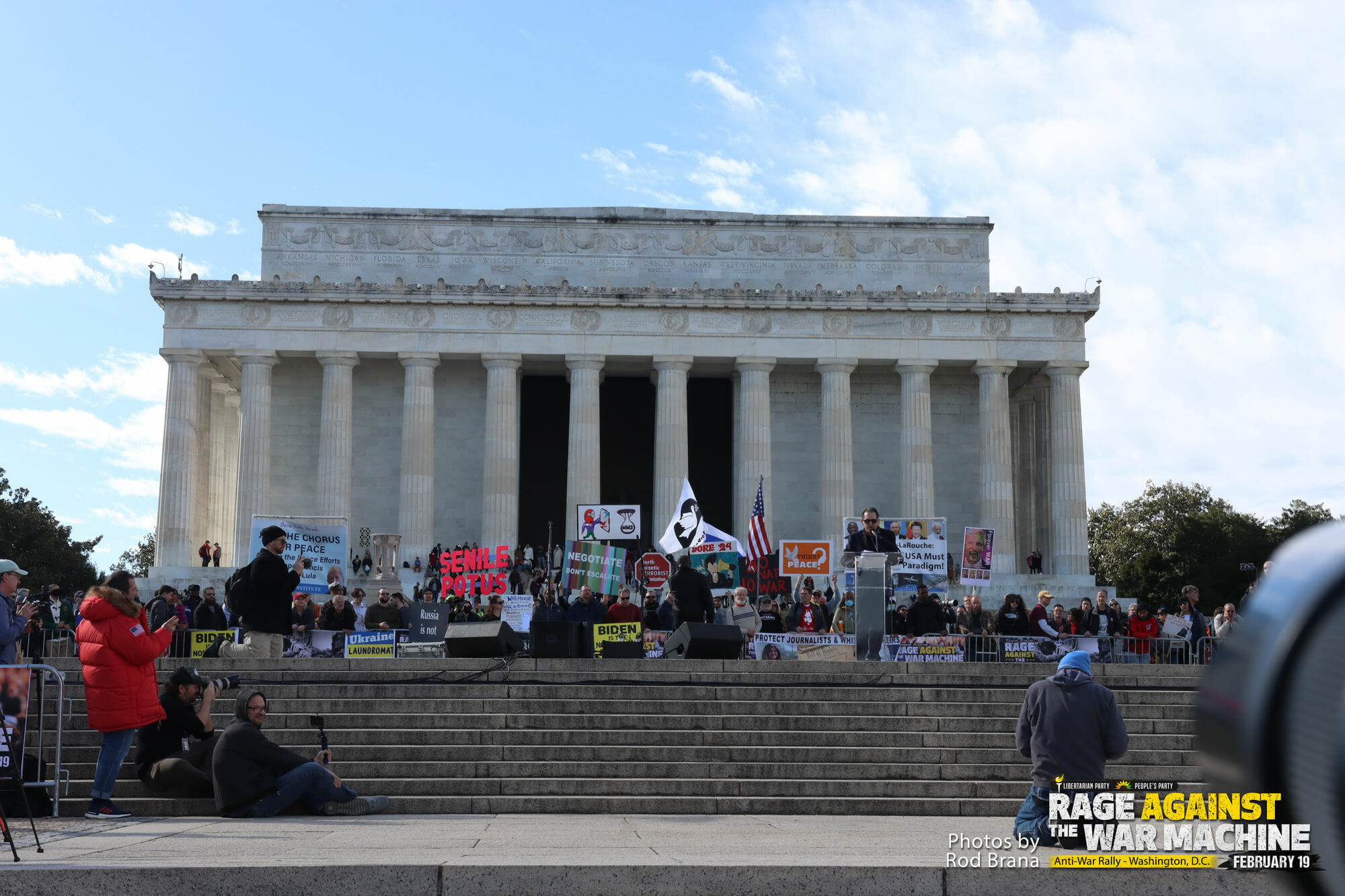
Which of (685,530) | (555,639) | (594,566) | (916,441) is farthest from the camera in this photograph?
(916,441)

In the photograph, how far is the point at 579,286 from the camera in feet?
180

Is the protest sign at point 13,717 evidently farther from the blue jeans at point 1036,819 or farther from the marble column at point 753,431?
the marble column at point 753,431

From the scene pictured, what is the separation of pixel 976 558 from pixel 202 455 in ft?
111

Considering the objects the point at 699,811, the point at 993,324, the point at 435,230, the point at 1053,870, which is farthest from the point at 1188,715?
the point at 435,230

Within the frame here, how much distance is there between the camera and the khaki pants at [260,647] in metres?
18.5

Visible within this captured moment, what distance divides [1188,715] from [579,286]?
1539 inches

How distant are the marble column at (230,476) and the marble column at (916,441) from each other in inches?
1095

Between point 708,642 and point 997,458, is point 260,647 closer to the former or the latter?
point 708,642

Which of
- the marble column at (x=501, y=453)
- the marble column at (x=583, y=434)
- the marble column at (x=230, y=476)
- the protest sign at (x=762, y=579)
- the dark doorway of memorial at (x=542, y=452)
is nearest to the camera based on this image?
the protest sign at (x=762, y=579)

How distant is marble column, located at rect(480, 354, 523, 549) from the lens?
52.2 meters

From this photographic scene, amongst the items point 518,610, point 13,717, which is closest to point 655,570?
point 518,610

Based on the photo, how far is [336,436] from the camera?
52.7m

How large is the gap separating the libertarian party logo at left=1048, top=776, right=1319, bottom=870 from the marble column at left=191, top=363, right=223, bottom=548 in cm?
4499

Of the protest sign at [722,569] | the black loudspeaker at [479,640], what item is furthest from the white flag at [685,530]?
the black loudspeaker at [479,640]
